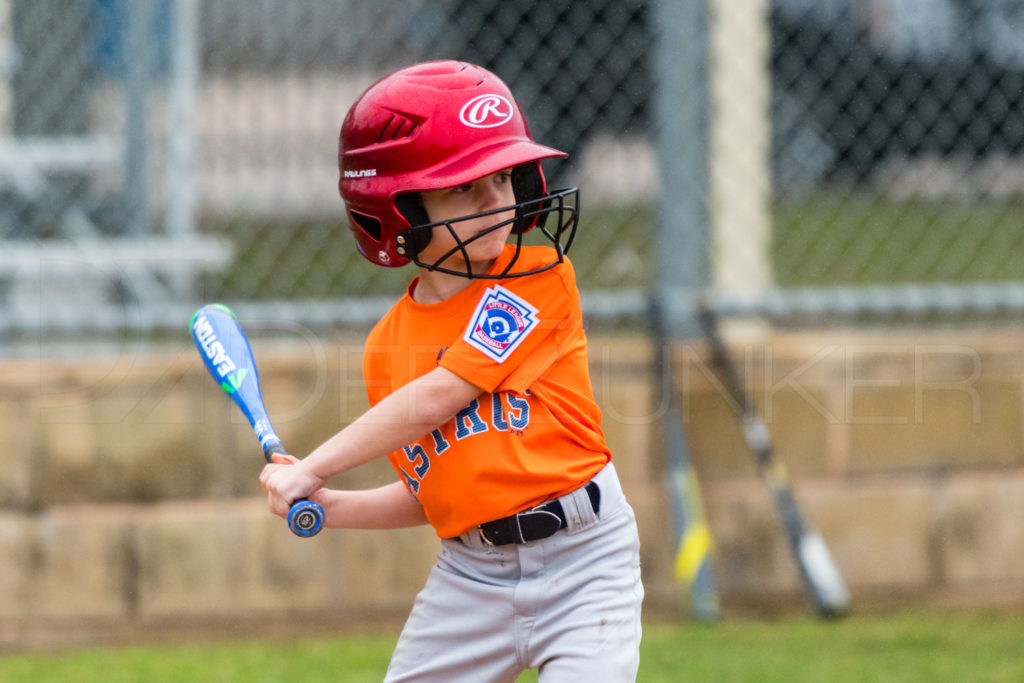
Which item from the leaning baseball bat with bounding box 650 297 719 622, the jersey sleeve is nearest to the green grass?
the leaning baseball bat with bounding box 650 297 719 622

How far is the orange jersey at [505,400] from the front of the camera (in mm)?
2143

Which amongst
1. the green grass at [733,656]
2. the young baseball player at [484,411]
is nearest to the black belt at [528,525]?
the young baseball player at [484,411]

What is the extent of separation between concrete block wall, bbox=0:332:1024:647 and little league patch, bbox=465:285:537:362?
5.49 ft

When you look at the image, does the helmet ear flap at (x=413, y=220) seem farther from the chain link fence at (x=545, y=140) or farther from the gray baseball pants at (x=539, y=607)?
the chain link fence at (x=545, y=140)

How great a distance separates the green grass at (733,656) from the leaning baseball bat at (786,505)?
4.1 inches

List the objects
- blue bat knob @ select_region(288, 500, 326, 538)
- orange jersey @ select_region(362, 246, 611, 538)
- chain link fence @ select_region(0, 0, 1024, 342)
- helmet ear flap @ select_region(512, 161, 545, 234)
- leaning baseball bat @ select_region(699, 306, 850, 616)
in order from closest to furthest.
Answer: blue bat knob @ select_region(288, 500, 326, 538), orange jersey @ select_region(362, 246, 611, 538), helmet ear flap @ select_region(512, 161, 545, 234), leaning baseball bat @ select_region(699, 306, 850, 616), chain link fence @ select_region(0, 0, 1024, 342)

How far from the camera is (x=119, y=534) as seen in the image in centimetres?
370

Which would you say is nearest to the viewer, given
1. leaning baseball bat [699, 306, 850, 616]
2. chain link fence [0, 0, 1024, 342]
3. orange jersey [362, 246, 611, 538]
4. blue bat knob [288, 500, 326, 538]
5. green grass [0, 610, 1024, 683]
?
blue bat knob [288, 500, 326, 538]

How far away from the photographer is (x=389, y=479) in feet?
12.3

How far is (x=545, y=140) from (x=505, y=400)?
82.1 inches

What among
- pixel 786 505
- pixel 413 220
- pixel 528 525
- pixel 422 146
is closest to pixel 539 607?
pixel 528 525

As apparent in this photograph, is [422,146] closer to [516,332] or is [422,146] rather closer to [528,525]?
[516,332]

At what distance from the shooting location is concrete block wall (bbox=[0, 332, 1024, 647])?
12.1 ft

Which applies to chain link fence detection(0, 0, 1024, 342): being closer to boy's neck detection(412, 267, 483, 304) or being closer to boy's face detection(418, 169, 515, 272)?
boy's neck detection(412, 267, 483, 304)
